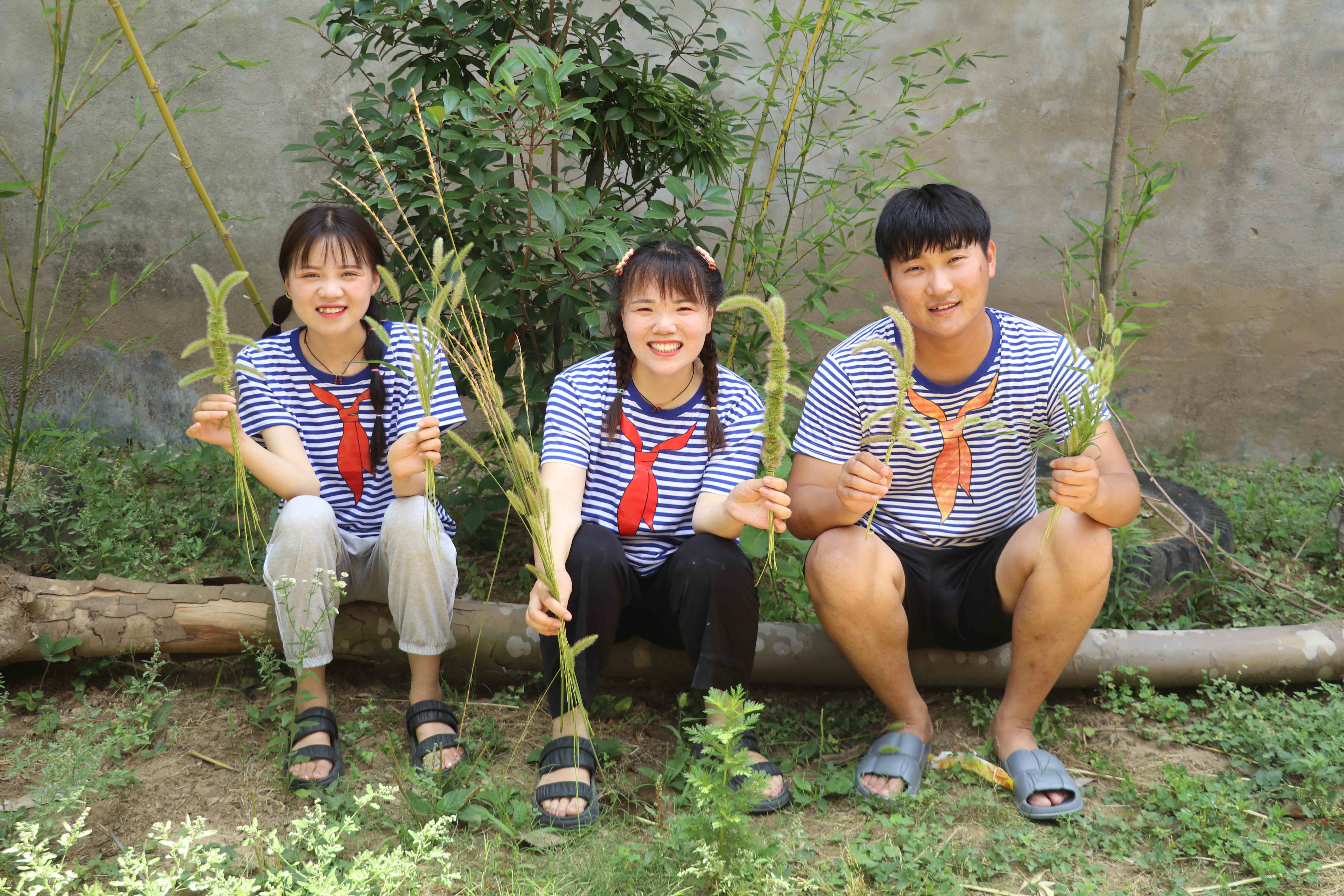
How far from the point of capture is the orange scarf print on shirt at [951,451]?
2.29 m

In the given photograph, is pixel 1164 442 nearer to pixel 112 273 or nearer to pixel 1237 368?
pixel 1237 368

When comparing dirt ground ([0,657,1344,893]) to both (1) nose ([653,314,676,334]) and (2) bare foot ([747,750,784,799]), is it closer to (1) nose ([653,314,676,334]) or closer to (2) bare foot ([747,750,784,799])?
(2) bare foot ([747,750,784,799])

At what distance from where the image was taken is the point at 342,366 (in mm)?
2424

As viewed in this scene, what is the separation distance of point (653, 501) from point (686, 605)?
0.28 metres

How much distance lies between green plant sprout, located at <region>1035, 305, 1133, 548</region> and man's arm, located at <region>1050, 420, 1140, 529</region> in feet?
0.08

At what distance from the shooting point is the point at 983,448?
2.33m

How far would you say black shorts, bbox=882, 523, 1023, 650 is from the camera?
2.33 meters

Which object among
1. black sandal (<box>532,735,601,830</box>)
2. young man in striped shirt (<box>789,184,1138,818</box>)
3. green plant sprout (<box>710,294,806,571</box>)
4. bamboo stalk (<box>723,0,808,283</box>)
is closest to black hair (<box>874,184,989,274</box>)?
young man in striped shirt (<box>789,184,1138,818</box>)

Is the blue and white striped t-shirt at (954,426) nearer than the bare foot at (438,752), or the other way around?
the bare foot at (438,752)

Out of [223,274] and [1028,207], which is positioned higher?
[1028,207]

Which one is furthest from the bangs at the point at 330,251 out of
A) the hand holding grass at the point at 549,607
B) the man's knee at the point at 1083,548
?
the man's knee at the point at 1083,548

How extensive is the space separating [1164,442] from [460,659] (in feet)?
11.3

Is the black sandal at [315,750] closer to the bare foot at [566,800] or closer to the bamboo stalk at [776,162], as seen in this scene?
the bare foot at [566,800]

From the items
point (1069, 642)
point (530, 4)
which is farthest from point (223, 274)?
point (1069, 642)
